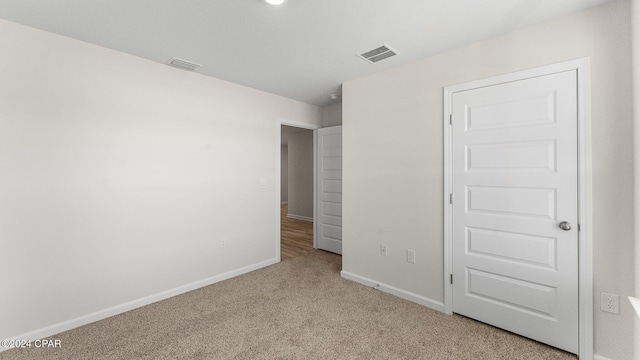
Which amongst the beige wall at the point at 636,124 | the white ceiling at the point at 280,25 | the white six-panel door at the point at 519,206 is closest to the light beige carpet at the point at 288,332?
the white six-panel door at the point at 519,206

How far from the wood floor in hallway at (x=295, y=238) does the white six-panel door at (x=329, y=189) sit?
35 cm

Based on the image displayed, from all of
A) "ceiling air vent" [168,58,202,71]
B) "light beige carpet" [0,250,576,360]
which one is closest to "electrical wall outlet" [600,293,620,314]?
"light beige carpet" [0,250,576,360]

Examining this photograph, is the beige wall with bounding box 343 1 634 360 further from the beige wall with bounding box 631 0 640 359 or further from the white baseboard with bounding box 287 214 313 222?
the white baseboard with bounding box 287 214 313 222

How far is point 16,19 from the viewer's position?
6.13ft

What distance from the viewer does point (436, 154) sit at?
2.43m

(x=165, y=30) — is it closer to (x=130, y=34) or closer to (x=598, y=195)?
(x=130, y=34)

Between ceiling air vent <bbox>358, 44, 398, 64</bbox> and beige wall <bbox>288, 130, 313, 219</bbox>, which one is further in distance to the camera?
beige wall <bbox>288, 130, 313, 219</bbox>

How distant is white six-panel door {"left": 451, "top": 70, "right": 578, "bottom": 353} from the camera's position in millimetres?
1825

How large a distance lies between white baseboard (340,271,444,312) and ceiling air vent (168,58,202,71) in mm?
2960

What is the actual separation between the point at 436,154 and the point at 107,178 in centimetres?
311

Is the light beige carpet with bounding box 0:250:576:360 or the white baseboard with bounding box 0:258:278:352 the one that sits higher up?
the white baseboard with bounding box 0:258:278:352

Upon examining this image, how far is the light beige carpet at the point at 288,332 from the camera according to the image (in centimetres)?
184

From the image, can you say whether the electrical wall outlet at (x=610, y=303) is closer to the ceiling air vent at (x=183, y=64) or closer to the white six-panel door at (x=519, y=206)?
the white six-panel door at (x=519, y=206)

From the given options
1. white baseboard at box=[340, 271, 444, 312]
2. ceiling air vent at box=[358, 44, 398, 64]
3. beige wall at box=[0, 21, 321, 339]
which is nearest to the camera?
beige wall at box=[0, 21, 321, 339]
